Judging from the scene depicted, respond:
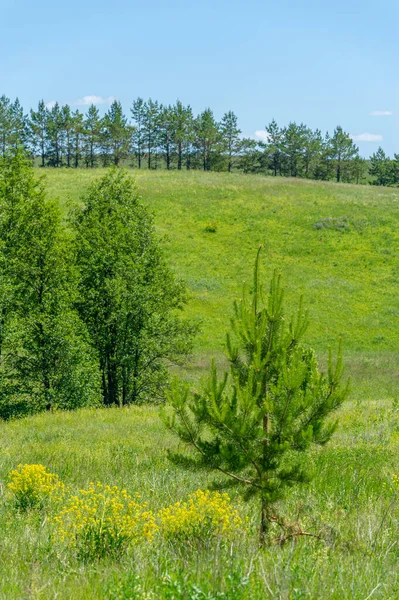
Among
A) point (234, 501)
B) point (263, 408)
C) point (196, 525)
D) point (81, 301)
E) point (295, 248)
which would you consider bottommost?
point (234, 501)

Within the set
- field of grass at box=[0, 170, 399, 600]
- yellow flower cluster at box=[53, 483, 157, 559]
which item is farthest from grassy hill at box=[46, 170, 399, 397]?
Answer: yellow flower cluster at box=[53, 483, 157, 559]

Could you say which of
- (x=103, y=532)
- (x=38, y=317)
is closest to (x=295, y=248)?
(x=38, y=317)

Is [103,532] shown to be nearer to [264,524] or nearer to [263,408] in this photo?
[264,524]

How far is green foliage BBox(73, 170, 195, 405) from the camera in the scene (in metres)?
21.1

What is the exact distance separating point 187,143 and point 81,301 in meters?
89.1

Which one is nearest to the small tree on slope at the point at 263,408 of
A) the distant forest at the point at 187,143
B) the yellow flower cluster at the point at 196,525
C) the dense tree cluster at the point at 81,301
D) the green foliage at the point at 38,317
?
the yellow flower cluster at the point at 196,525

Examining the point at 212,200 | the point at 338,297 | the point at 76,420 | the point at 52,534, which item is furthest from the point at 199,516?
the point at 212,200

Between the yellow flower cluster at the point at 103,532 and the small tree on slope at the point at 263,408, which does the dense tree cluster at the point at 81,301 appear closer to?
the yellow flower cluster at the point at 103,532

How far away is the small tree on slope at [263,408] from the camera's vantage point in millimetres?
5242

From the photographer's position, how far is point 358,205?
207 feet

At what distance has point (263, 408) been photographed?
209 inches

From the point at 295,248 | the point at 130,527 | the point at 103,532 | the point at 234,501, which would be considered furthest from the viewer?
the point at 295,248

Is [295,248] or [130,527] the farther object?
[295,248]

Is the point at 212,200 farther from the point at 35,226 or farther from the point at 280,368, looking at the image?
the point at 280,368
